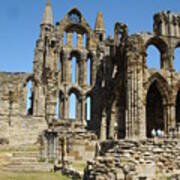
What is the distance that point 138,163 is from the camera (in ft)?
36.8

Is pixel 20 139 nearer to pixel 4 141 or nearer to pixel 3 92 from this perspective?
pixel 4 141

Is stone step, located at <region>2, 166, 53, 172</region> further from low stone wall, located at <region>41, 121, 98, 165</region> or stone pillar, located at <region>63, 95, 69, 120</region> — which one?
stone pillar, located at <region>63, 95, 69, 120</region>

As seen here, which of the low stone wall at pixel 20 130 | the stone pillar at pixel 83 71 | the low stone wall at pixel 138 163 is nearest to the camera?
the low stone wall at pixel 138 163

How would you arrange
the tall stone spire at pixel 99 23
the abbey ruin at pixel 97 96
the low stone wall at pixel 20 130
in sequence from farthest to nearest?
the tall stone spire at pixel 99 23
the low stone wall at pixel 20 130
the abbey ruin at pixel 97 96

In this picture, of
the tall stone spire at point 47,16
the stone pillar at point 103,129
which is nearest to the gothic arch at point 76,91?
the stone pillar at point 103,129

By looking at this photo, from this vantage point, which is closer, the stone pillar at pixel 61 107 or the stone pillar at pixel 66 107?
the stone pillar at pixel 66 107

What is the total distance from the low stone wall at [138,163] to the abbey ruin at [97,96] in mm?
6157

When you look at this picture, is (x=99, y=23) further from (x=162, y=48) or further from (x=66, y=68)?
(x=162, y=48)

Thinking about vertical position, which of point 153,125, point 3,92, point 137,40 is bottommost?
point 153,125

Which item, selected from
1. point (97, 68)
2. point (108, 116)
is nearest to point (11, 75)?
point (108, 116)

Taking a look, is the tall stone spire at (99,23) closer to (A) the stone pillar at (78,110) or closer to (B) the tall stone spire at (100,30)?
(B) the tall stone spire at (100,30)

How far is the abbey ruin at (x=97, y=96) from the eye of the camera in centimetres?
2053

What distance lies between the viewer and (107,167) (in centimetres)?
1052

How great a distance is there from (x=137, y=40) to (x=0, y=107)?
11.5 metres
